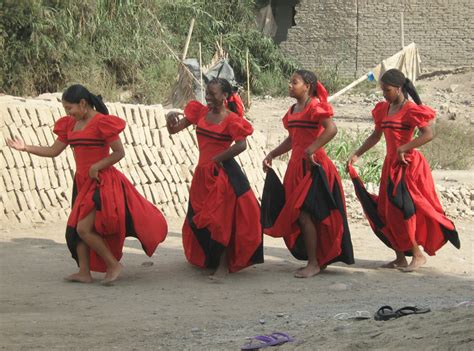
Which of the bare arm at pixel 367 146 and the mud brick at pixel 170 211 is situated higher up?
the bare arm at pixel 367 146

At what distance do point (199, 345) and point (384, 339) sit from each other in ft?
3.73

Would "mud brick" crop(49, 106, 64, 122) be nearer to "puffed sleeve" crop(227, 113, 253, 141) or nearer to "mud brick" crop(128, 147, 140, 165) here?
"mud brick" crop(128, 147, 140, 165)

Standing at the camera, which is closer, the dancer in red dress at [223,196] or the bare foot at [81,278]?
the bare foot at [81,278]

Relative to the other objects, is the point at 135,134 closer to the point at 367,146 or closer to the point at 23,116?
the point at 23,116

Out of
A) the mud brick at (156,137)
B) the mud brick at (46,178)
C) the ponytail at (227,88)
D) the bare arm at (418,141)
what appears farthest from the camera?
the mud brick at (156,137)

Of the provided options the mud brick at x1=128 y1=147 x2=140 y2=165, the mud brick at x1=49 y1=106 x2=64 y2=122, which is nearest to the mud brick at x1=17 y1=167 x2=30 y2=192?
the mud brick at x1=49 y1=106 x2=64 y2=122

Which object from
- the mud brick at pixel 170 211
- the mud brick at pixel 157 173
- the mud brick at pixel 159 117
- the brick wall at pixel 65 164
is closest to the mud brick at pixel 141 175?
the brick wall at pixel 65 164

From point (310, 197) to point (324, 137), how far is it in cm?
51

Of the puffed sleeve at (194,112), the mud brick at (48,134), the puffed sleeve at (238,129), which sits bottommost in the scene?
the mud brick at (48,134)

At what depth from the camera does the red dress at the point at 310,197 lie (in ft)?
24.6

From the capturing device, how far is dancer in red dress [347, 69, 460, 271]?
7.70 m

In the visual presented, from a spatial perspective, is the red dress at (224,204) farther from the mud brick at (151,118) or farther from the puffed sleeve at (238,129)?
the mud brick at (151,118)

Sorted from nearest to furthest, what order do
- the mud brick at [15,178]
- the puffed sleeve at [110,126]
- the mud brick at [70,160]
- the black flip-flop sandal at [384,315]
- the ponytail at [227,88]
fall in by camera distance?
the black flip-flop sandal at [384,315], the puffed sleeve at [110,126], the ponytail at [227,88], the mud brick at [15,178], the mud brick at [70,160]

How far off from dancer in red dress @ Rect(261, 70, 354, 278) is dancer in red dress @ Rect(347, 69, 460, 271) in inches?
18.9
